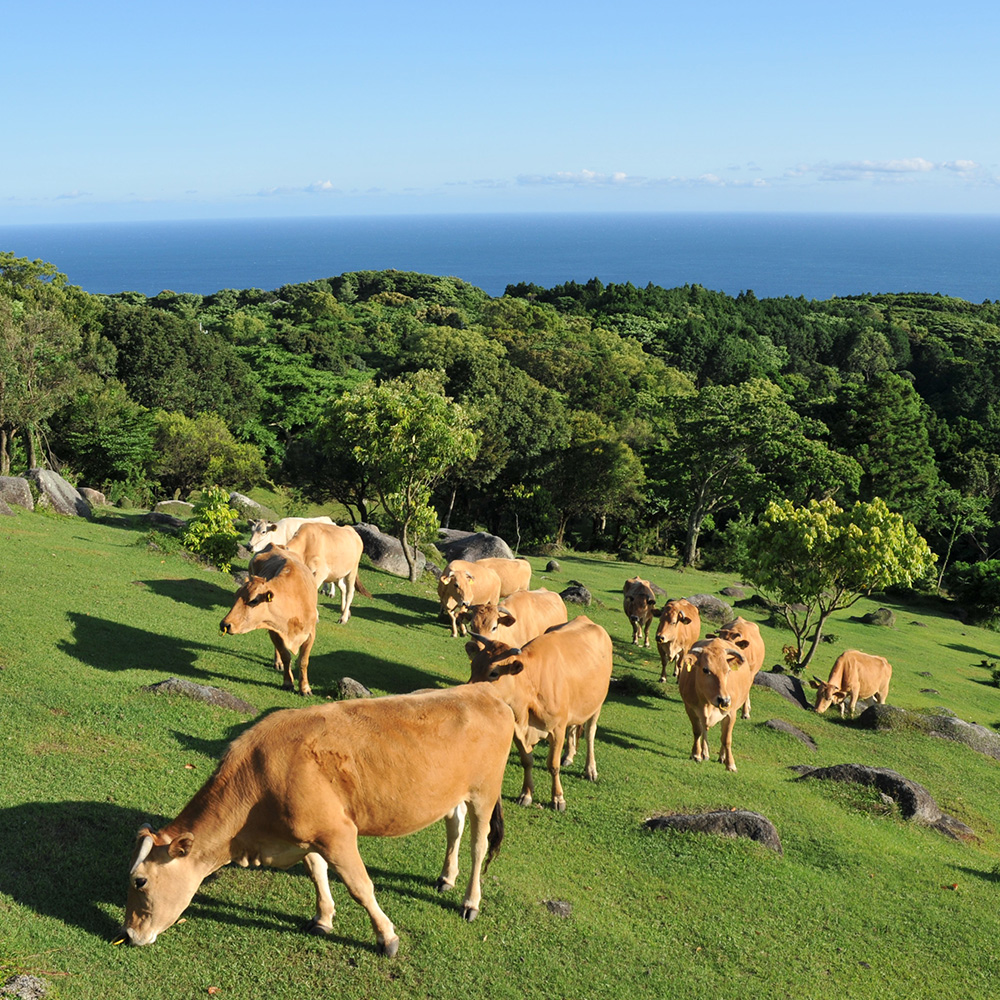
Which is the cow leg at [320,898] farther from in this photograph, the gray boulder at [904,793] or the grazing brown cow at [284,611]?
the gray boulder at [904,793]

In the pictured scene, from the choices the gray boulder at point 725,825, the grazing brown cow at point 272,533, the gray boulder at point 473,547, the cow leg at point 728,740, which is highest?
the grazing brown cow at point 272,533

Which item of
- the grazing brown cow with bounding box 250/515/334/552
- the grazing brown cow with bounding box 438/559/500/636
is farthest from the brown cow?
the grazing brown cow with bounding box 250/515/334/552

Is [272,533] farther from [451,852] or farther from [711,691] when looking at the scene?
[451,852]

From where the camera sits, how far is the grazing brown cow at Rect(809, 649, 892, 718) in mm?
21875

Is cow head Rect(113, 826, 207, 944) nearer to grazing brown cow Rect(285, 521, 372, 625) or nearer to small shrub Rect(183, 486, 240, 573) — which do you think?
grazing brown cow Rect(285, 521, 372, 625)

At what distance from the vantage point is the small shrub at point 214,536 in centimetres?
2425

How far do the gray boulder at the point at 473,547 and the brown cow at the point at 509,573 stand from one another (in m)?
7.61

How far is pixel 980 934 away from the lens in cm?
1088

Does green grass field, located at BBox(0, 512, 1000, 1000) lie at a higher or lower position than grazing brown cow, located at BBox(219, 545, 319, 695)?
lower

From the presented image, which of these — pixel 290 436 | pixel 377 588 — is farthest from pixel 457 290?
pixel 377 588

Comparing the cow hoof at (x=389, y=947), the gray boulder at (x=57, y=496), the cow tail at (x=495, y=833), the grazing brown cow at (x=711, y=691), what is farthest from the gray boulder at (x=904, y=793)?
the gray boulder at (x=57, y=496)

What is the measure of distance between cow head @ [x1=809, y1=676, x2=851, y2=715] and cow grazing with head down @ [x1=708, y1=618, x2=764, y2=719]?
252cm

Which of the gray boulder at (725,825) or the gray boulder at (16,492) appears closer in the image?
the gray boulder at (725,825)

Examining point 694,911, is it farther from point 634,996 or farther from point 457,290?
point 457,290
